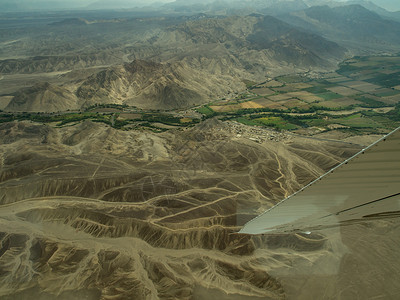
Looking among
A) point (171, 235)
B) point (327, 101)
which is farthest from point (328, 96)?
point (171, 235)

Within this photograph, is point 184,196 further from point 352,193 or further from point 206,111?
point 206,111

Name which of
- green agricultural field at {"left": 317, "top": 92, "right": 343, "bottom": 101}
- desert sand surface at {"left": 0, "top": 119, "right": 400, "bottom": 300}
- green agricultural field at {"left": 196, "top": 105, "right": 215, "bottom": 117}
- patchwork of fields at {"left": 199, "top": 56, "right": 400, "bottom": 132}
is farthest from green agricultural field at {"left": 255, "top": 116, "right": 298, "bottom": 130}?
green agricultural field at {"left": 317, "top": 92, "right": 343, "bottom": 101}

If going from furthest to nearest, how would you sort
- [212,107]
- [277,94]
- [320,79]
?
[320,79]
[277,94]
[212,107]

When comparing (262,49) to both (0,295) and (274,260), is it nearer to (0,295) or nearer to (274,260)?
(274,260)

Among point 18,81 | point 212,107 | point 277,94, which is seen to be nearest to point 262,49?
point 277,94

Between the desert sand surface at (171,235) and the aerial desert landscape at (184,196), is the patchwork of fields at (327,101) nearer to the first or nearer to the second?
the aerial desert landscape at (184,196)

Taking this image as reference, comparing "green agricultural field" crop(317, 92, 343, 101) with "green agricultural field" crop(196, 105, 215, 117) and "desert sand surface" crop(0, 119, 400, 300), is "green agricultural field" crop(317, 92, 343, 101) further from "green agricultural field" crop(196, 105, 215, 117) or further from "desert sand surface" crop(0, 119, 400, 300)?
"desert sand surface" crop(0, 119, 400, 300)
